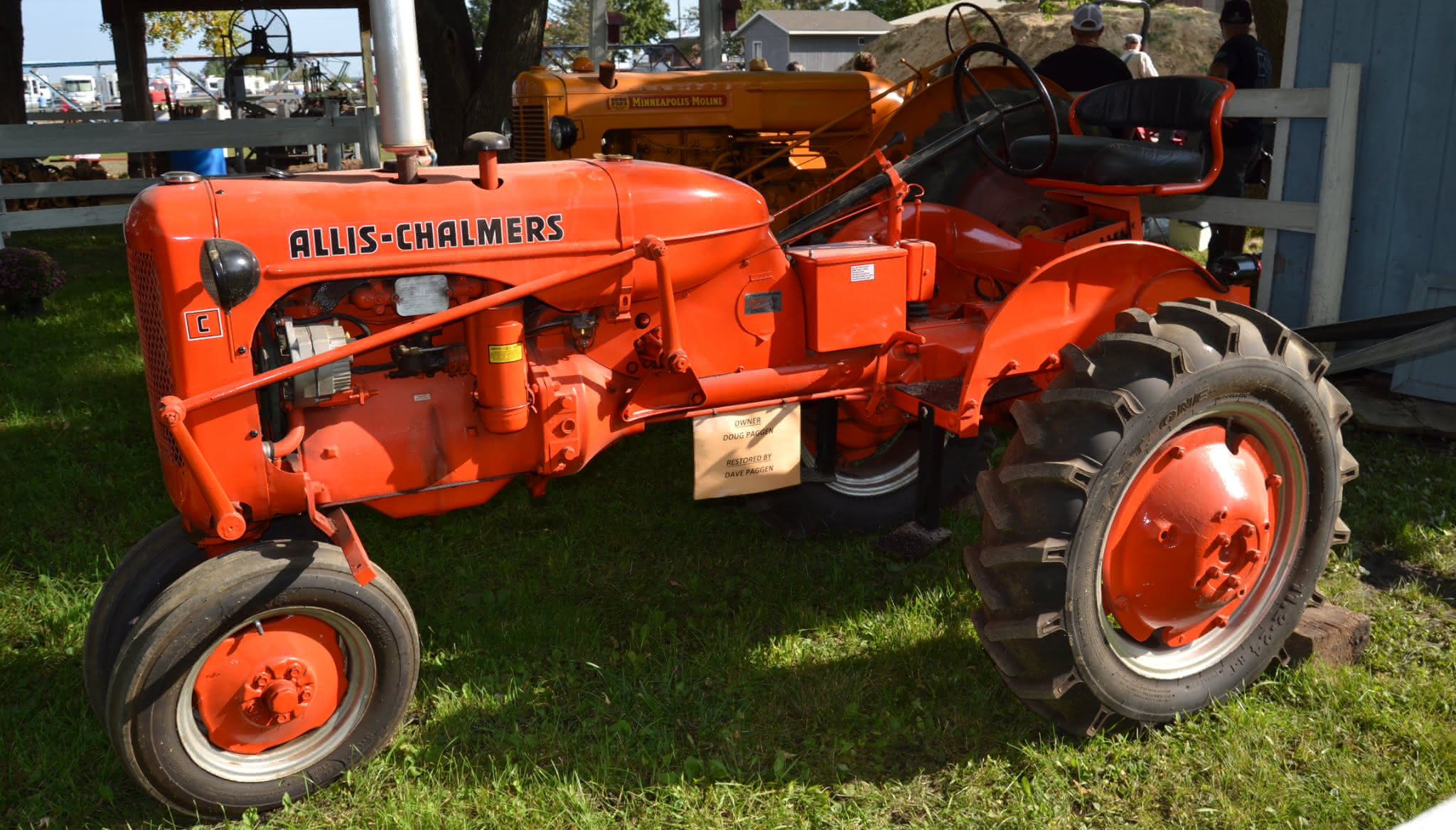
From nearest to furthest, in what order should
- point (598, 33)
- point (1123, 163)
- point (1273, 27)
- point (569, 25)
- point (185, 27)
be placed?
1. point (1123, 163)
2. point (1273, 27)
3. point (598, 33)
4. point (185, 27)
5. point (569, 25)

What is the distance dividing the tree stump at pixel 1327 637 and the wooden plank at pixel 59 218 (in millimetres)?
8860

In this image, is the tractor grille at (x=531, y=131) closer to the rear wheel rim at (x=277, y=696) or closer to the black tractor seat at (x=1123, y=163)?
the black tractor seat at (x=1123, y=163)

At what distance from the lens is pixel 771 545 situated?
420 cm

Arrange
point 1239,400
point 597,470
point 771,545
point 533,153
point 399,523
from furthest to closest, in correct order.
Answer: point 533,153 → point 597,470 → point 399,523 → point 771,545 → point 1239,400

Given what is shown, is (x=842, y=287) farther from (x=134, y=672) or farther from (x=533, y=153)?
(x=533, y=153)

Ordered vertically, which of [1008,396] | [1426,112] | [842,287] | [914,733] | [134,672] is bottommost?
[914,733]

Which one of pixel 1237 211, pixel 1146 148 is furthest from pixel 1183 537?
pixel 1237 211

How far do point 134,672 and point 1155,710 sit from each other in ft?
8.08

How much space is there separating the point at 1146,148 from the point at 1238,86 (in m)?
3.84

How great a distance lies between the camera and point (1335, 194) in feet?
16.2

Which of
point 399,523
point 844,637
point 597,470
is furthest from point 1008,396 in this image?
point 399,523

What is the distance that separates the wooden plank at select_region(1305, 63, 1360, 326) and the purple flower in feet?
26.6

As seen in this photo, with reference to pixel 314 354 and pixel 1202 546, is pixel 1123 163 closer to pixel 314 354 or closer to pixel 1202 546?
pixel 1202 546

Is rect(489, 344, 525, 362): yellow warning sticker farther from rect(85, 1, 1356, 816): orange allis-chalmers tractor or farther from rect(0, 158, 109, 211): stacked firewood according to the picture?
rect(0, 158, 109, 211): stacked firewood
